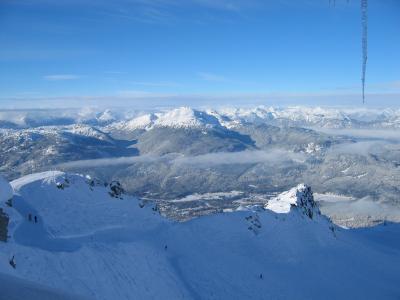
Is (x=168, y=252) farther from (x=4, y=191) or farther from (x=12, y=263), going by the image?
(x=12, y=263)

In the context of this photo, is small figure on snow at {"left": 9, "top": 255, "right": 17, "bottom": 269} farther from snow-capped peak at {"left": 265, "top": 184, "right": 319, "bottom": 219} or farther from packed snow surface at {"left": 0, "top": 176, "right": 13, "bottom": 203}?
snow-capped peak at {"left": 265, "top": 184, "right": 319, "bottom": 219}

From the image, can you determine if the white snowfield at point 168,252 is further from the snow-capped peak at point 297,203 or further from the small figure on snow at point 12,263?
the snow-capped peak at point 297,203

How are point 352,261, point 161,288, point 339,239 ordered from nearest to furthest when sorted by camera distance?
1. point 161,288
2. point 352,261
3. point 339,239

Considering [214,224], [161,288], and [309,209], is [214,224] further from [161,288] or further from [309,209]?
[309,209]

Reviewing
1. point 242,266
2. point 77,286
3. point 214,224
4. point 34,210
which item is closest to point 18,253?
point 77,286

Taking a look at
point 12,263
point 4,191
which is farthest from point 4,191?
point 12,263

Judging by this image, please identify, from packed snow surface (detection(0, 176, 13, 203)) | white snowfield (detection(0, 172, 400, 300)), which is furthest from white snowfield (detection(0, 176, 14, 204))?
white snowfield (detection(0, 172, 400, 300))
